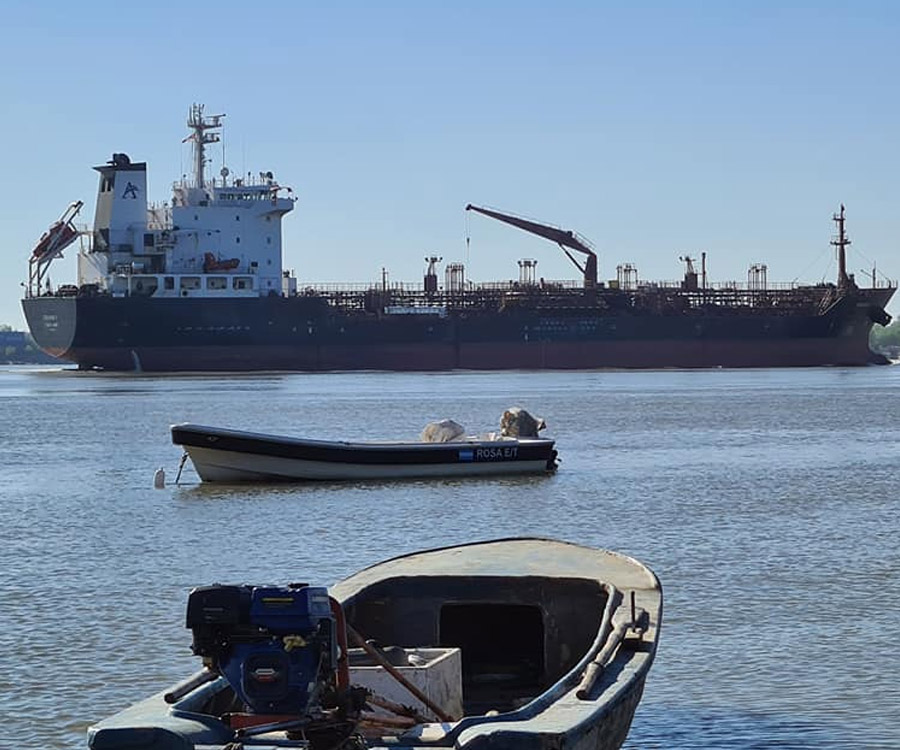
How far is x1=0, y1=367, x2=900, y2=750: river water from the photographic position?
1205cm

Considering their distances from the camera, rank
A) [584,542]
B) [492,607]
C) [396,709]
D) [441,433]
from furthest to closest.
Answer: [441,433] → [584,542] → [492,607] → [396,709]

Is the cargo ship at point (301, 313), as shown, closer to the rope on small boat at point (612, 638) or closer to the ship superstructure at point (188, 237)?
the ship superstructure at point (188, 237)

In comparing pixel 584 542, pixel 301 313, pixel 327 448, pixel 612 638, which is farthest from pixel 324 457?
pixel 301 313

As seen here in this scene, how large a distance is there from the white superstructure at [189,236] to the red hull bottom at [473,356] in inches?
140

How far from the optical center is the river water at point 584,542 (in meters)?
12.1

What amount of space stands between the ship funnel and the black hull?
207 inches

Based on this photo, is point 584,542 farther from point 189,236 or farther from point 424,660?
point 189,236

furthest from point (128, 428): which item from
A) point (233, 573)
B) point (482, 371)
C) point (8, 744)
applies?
point (482, 371)

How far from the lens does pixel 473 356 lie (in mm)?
94750

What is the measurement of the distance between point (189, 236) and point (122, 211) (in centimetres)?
446

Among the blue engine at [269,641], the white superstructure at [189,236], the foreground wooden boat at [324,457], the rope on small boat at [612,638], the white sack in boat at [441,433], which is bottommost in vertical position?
the foreground wooden boat at [324,457]

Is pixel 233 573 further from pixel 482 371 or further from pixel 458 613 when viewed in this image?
pixel 482 371

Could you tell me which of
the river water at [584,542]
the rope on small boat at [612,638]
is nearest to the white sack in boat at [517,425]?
the river water at [584,542]

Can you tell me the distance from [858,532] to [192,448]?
12.3 metres
